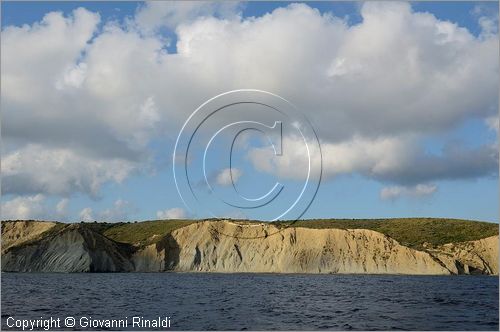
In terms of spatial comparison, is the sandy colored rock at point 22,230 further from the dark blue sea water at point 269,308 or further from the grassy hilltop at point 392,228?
the dark blue sea water at point 269,308

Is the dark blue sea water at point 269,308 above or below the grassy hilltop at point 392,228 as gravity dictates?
below

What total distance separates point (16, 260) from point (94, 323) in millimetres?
89070

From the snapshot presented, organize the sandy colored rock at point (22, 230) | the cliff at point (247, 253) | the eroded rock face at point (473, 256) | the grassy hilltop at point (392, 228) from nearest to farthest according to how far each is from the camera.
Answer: the cliff at point (247, 253) < the eroded rock face at point (473, 256) < the sandy colored rock at point (22, 230) < the grassy hilltop at point (392, 228)

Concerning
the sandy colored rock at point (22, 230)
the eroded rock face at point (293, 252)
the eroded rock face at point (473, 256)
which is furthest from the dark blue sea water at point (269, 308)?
the sandy colored rock at point (22, 230)

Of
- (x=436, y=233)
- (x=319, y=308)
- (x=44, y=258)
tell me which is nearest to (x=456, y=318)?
(x=319, y=308)

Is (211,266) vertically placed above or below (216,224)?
below

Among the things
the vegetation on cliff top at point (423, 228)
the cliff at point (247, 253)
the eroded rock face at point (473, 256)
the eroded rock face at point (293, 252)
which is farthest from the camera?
the vegetation on cliff top at point (423, 228)

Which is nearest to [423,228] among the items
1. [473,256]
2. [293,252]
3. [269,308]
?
[473,256]

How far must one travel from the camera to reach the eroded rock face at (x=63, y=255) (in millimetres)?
113375

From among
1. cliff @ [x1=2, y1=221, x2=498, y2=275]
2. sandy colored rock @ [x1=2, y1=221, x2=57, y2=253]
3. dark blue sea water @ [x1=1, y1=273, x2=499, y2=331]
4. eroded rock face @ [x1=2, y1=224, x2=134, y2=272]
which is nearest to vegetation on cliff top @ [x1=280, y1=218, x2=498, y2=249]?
cliff @ [x1=2, y1=221, x2=498, y2=275]

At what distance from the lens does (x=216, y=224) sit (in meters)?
130

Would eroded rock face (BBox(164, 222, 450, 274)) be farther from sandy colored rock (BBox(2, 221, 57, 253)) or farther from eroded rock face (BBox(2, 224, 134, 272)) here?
sandy colored rock (BBox(2, 221, 57, 253))

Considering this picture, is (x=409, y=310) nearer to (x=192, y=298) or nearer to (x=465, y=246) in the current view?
(x=192, y=298)

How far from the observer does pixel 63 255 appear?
4518 inches
